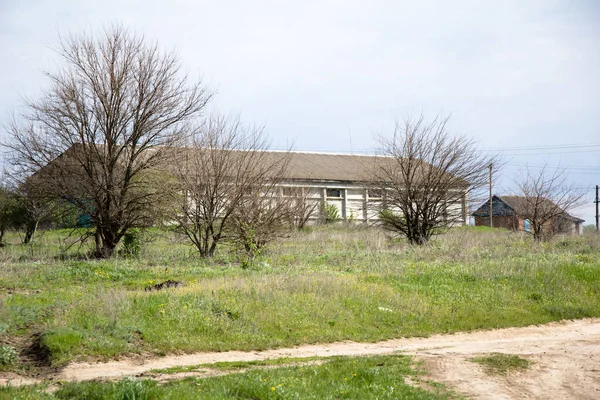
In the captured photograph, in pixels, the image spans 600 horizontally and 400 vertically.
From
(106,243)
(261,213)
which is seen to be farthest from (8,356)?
(261,213)

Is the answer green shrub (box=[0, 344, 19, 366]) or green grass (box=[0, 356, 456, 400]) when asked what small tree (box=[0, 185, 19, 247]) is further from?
green grass (box=[0, 356, 456, 400])

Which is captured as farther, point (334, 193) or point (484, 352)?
point (334, 193)

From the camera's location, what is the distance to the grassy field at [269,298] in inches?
451

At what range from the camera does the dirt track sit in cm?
897

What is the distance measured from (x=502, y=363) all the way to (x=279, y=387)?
381 centimetres

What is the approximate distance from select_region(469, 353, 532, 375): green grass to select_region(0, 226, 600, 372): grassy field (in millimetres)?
3021

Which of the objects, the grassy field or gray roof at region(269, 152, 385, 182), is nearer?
the grassy field

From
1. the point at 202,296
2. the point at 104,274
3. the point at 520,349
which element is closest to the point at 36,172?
the point at 104,274

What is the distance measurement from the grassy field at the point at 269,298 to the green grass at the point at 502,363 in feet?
9.91

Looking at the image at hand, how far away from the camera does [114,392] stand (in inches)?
308

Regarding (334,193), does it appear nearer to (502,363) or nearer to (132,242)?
(132,242)

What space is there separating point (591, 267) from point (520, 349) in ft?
26.8

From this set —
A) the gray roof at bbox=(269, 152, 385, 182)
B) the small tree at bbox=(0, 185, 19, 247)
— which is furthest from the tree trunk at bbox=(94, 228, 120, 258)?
the gray roof at bbox=(269, 152, 385, 182)

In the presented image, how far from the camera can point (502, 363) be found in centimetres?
988
